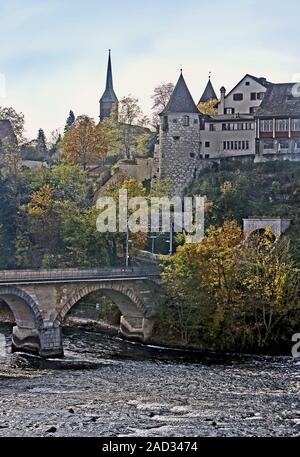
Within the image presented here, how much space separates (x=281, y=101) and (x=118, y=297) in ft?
105

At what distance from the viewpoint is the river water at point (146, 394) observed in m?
Result: 37.2

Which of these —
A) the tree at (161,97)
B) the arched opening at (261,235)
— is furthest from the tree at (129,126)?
the arched opening at (261,235)

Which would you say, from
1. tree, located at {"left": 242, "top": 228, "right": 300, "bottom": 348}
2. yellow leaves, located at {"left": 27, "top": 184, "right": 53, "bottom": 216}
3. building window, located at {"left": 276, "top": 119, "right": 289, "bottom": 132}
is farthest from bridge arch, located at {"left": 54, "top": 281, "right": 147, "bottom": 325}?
building window, located at {"left": 276, "top": 119, "right": 289, "bottom": 132}

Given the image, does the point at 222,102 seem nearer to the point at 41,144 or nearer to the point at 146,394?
the point at 41,144

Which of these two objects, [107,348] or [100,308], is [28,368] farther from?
[100,308]

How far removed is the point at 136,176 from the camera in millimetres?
91188

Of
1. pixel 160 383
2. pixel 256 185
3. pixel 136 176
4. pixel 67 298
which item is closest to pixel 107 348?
pixel 67 298

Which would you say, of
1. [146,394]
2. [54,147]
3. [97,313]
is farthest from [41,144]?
[146,394]

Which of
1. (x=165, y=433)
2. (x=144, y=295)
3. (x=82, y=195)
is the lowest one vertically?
(x=165, y=433)

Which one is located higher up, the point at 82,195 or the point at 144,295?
the point at 82,195

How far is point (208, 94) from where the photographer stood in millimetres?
106312

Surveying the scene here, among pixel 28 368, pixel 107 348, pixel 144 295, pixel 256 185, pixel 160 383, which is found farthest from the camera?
pixel 256 185

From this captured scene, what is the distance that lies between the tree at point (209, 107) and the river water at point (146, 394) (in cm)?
4273
